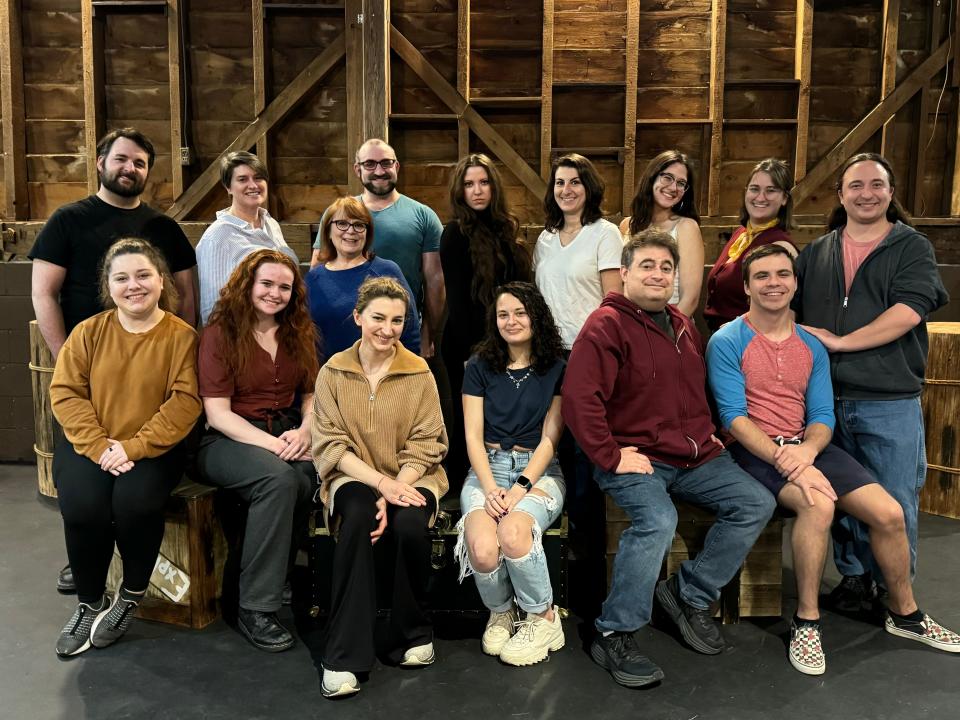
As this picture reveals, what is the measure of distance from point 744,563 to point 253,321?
202 centimetres

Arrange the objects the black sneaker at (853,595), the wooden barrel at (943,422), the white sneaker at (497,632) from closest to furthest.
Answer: the white sneaker at (497,632), the black sneaker at (853,595), the wooden barrel at (943,422)

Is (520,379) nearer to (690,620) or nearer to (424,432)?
(424,432)

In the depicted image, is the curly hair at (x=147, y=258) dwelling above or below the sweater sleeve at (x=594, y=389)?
above

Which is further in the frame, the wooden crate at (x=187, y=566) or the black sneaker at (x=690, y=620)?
the wooden crate at (x=187, y=566)

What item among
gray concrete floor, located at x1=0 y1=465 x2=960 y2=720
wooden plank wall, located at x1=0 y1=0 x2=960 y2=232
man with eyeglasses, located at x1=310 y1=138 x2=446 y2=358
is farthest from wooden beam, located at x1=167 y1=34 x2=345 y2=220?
gray concrete floor, located at x1=0 y1=465 x2=960 y2=720

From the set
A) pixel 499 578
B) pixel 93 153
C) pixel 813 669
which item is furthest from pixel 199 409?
pixel 93 153

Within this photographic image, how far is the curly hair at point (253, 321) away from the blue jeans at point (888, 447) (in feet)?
6.58

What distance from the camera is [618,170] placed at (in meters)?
5.79

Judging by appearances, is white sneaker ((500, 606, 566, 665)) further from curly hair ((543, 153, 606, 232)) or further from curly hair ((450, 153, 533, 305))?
curly hair ((543, 153, 606, 232))

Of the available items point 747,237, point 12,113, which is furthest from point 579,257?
point 12,113

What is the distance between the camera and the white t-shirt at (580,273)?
3254 mm

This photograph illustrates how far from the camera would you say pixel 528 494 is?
9.04 ft

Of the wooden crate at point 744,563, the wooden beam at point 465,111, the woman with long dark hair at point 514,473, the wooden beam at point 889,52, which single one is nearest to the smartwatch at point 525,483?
the woman with long dark hair at point 514,473

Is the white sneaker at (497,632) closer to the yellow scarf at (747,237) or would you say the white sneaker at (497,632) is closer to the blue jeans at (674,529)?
the blue jeans at (674,529)
